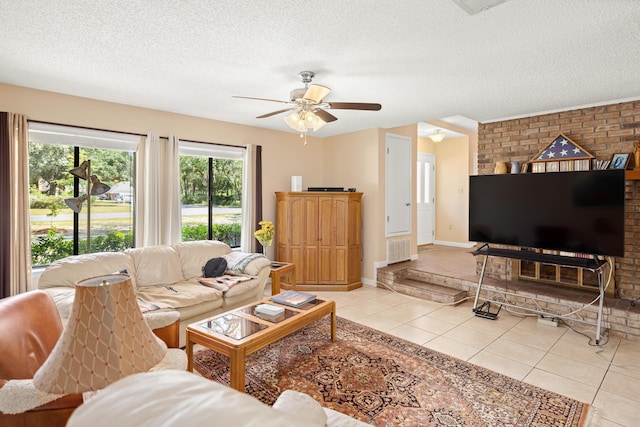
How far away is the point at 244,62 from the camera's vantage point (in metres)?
2.88

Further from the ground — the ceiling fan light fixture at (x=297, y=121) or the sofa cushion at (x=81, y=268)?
the ceiling fan light fixture at (x=297, y=121)

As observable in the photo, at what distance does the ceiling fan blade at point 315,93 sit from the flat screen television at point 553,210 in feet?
8.71

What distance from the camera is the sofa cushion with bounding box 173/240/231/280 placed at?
411 centimetres

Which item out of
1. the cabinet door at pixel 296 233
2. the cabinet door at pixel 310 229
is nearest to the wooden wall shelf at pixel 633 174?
the cabinet door at pixel 310 229

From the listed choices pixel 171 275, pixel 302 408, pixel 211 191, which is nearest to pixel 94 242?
pixel 171 275

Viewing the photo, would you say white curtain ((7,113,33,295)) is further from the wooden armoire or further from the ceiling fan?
the wooden armoire

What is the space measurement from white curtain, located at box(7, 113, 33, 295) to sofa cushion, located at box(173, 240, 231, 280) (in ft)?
4.76

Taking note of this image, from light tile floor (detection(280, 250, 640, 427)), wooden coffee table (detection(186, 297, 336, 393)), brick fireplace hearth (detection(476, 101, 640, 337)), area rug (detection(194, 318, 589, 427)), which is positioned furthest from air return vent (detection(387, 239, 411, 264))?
wooden coffee table (detection(186, 297, 336, 393))

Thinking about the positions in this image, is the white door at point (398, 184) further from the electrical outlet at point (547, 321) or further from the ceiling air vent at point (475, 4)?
the ceiling air vent at point (475, 4)

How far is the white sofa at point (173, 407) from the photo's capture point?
2.10ft

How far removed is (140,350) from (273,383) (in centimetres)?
180

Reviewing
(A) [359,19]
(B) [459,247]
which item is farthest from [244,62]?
(B) [459,247]

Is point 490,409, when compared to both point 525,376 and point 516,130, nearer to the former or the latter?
point 525,376

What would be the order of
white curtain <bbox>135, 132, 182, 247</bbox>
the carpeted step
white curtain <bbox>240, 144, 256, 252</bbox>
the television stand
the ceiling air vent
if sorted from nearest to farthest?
the ceiling air vent → the television stand → white curtain <bbox>135, 132, 182, 247</bbox> → the carpeted step → white curtain <bbox>240, 144, 256, 252</bbox>
